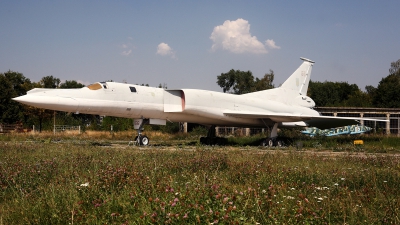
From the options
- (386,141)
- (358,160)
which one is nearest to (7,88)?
(386,141)

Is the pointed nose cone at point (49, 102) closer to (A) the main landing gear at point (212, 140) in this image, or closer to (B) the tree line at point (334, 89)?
(A) the main landing gear at point (212, 140)

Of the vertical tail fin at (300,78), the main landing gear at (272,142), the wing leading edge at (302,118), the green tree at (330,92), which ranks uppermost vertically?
the green tree at (330,92)

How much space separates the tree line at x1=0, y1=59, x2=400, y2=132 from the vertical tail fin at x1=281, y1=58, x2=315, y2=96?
14.2 metres

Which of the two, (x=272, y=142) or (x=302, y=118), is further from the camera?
(x=272, y=142)

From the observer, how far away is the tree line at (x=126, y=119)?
3929 cm

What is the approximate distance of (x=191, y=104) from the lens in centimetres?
1777

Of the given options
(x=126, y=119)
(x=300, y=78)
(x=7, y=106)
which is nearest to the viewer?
(x=300, y=78)

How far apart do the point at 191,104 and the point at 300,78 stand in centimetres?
851

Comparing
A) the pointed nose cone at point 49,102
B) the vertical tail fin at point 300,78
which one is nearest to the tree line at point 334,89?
the vertical tail fin at point 300,78

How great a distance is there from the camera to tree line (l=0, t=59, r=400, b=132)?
129 feet

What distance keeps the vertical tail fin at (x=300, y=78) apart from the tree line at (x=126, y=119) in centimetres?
1421

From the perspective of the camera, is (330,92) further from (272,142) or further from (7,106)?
(272,142)

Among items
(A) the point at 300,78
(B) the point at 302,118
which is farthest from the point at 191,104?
(A) the point at 300,78

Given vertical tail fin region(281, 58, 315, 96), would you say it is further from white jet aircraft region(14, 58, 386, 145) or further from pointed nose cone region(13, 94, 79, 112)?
pointed nose cone region(13, 94, 79, 112)
